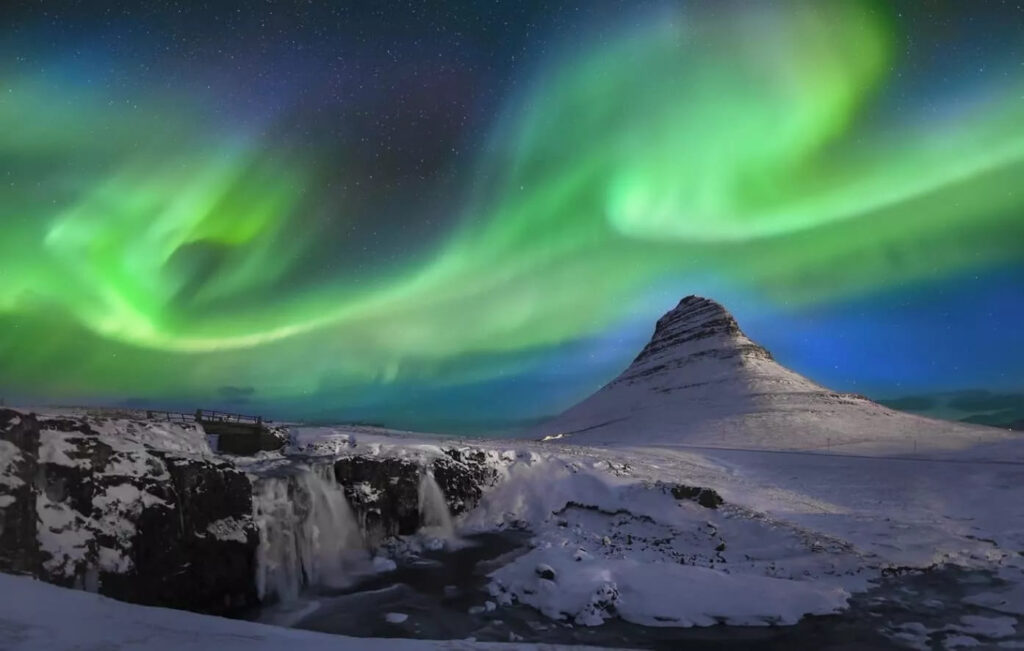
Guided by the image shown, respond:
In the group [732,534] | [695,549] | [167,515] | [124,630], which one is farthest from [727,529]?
[124,630]

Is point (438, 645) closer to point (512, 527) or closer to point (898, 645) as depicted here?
point (898, 645)

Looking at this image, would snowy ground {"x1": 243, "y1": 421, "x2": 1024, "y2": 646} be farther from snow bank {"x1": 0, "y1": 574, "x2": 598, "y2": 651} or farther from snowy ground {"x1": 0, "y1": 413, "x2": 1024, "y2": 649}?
snow bank {"x1": 0, "y1": 574, "x2": 598, "y2": 651}

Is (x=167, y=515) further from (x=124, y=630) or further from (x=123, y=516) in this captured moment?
(x=124, y=630)

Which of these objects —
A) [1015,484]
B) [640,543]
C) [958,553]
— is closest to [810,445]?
[1015,484]

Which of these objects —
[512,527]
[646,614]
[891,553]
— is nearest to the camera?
[646,614]

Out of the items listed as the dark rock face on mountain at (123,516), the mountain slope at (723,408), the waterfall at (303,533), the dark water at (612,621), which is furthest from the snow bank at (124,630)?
the mountain slope at (723,408)

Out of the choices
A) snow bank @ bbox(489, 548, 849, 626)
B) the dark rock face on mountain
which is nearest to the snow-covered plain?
snow bank @ bbox(489, 548, 849, 626)

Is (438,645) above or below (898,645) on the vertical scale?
above
